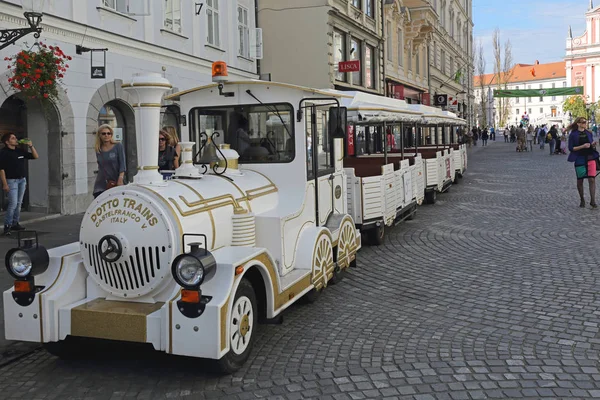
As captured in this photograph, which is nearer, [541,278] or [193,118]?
[193,118]

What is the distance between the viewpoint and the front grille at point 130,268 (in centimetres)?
459

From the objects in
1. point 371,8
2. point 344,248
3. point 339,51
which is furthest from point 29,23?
point 371,8

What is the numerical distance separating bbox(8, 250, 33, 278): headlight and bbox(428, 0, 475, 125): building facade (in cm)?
4024

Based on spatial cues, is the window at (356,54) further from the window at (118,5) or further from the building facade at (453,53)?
the building facade at (453,53)

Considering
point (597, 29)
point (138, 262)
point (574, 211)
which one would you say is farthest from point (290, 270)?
point (597, 29)

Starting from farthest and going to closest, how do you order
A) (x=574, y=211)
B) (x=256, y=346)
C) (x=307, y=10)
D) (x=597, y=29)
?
1. (x=597, y=29)
2. (x=307, y=10)
3. (x=574, y=211)
4. (x=256, y=346)

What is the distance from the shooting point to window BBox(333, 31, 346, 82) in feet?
81.4

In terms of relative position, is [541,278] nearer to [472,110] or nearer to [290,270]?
[290,270]

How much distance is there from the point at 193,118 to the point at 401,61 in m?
30.7

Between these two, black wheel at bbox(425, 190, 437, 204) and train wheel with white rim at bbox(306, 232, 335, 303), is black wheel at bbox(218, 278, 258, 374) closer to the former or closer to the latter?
train wheel with white rim at bbox(306, 232, 335, 303)

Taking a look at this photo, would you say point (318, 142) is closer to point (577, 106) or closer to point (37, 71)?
point (37, 71)

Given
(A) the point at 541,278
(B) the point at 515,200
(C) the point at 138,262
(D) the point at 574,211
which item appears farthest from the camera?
(B) the point at 515,200

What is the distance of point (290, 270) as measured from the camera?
589cm

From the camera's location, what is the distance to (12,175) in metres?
10.2
